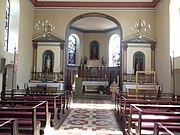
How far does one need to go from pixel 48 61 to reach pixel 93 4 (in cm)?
490

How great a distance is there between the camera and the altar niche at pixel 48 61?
48.5 feet

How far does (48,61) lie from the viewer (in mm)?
14789

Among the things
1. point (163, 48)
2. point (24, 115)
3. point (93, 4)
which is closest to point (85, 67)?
point (93, 4)

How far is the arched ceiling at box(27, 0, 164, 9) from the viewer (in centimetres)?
1449

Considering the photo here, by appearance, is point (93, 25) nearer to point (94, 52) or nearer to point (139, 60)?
point (94, 52)

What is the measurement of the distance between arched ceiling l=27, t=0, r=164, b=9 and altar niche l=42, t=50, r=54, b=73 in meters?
3.20

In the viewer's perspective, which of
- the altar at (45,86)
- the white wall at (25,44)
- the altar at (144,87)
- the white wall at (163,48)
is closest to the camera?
the white wall at (163,48)

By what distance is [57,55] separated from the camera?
48.4ft

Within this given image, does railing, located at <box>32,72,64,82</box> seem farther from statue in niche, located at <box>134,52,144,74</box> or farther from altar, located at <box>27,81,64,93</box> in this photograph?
statue in niche, located at <box>134,52,144,74</box>

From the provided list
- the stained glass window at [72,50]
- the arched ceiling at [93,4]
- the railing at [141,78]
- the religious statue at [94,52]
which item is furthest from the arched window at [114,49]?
the railing at [141,78]

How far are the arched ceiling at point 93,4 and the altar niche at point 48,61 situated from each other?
126 inches

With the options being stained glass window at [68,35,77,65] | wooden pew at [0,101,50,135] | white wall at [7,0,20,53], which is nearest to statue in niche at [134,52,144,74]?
white wall at [7,0,20,53]

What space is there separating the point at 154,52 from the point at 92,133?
33.1ft

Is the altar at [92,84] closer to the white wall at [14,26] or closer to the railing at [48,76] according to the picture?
the railing at [48,76]
